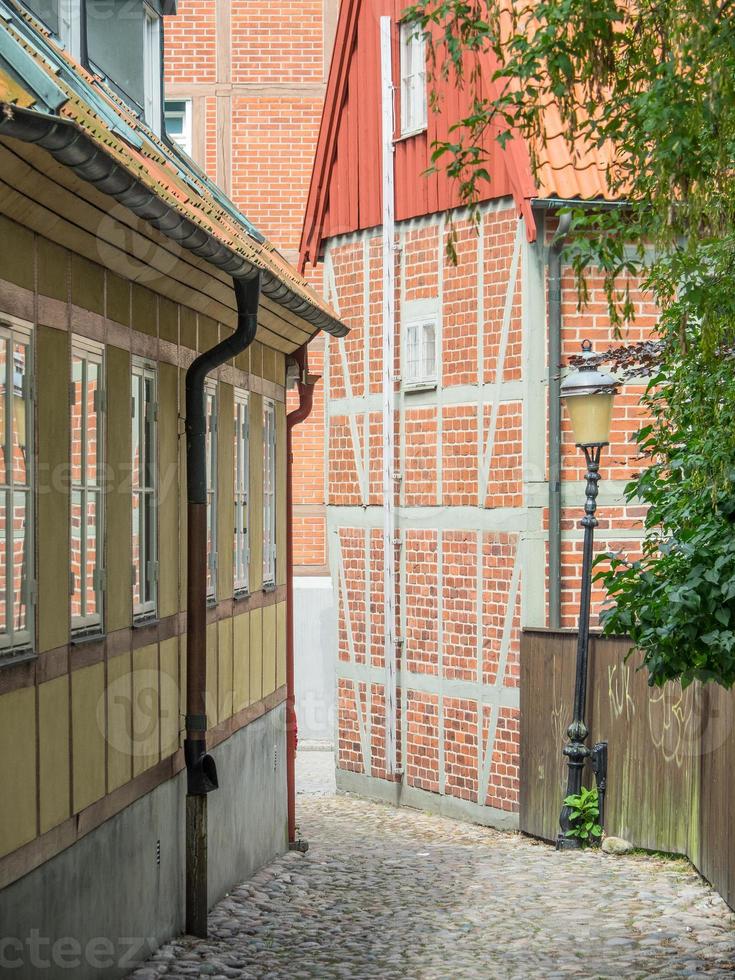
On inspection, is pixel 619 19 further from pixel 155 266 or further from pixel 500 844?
pixel 500 844

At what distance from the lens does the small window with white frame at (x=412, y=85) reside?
1645cm

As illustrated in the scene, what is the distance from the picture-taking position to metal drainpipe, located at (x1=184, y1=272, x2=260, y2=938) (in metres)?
9.37

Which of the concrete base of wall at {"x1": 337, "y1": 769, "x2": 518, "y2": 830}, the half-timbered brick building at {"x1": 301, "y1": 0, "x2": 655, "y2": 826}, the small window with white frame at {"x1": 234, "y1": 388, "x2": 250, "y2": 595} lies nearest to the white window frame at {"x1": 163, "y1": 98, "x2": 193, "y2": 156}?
the half-timbered brick building at {"x1": 301, "y1": 0, "x2": 655, "y2": 826}

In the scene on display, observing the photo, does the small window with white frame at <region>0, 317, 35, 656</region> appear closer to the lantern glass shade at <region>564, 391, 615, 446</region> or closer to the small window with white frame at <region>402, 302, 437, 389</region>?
the lantern glass shade at <region>564, 391, 615, 446</region>

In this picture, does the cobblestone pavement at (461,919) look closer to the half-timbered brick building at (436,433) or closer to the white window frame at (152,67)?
the half-timbered brick building at (436,433)

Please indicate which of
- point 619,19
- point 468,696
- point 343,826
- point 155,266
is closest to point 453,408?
point 468,696

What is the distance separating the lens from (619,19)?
208 inches

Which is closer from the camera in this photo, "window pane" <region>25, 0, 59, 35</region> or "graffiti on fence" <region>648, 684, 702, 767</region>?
"window pane" <region>25, 0, 59, 35</region>

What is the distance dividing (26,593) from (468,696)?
9.30 meters

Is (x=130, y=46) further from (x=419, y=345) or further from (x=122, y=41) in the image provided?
(x=419, y=345)

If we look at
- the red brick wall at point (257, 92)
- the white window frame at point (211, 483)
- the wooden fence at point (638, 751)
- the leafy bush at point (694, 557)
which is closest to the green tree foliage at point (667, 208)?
the leafy bush at point (694, 557)

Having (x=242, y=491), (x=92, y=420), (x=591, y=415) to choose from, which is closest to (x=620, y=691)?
(x=591, y=415)

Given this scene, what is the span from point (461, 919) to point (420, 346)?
731 cm

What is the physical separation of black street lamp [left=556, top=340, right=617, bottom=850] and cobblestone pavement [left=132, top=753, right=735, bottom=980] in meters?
0.62
